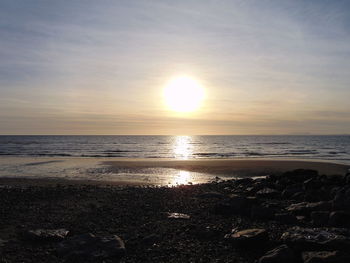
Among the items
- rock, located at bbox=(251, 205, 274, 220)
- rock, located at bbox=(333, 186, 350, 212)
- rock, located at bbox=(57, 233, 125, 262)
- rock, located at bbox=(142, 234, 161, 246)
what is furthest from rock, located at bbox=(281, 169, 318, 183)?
rock, located at bbox=(57, 233, 125, 262)

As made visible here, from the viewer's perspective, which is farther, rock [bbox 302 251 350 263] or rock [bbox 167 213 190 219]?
rock [bbox 167 213 190 219]

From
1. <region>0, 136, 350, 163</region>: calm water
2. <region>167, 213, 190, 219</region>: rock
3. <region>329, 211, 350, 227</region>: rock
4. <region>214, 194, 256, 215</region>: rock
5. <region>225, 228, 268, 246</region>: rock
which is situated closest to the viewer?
<region>225, 228, 268, 246</region>: rock

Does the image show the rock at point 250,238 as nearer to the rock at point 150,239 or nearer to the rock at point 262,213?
the rock at point 150,239

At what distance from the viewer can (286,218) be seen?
9.88 metres

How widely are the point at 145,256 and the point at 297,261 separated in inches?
124

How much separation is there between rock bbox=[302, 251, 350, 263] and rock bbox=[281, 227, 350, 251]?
1.67 ft

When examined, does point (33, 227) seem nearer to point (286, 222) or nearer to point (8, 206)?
point (8, 206)

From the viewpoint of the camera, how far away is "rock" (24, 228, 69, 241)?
8.28 m

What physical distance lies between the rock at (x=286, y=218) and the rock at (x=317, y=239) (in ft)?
7.51

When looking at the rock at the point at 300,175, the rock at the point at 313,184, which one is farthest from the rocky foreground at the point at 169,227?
the rock at the point at 300,175

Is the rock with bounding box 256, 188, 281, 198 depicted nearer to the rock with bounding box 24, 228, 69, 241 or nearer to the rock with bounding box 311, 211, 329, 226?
the rock with bounding box 311, 211, 329, 226

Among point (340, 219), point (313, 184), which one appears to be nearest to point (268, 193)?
point (313, 184)

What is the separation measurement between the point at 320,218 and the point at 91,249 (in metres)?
6.34


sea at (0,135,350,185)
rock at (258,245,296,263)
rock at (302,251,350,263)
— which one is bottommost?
sea at (0,135,350,185)
